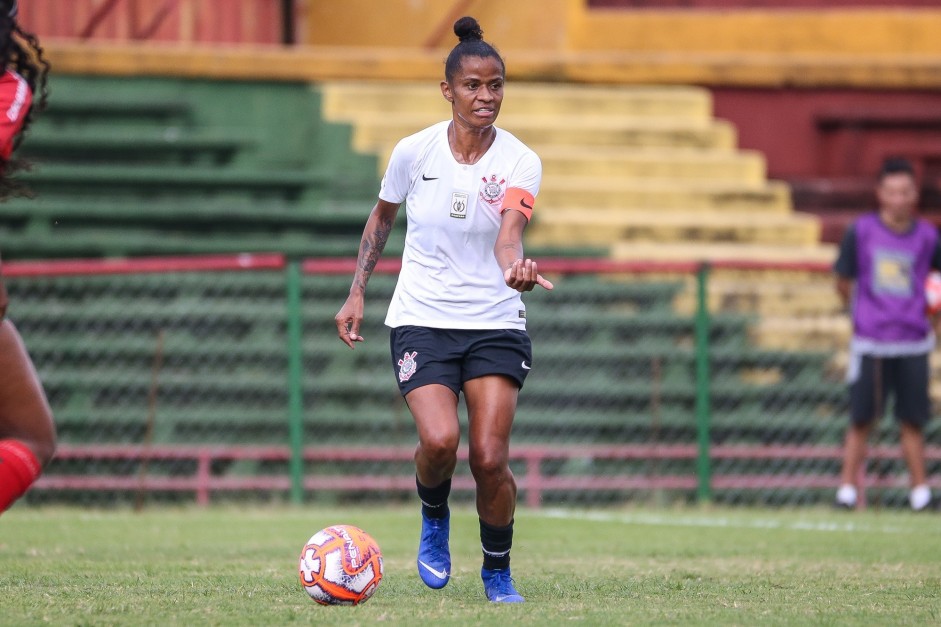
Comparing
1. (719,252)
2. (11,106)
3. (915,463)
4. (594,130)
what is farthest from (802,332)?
(11,106)

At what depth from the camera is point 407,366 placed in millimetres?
6281

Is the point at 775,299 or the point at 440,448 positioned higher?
the point at 440,448

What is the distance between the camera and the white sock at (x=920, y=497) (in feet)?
37.9

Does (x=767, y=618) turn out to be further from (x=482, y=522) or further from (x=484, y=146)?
(x=484, y=146)

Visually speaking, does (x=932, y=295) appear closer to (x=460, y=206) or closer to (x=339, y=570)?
(x=460, y=206)

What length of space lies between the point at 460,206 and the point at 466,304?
40 centimetres

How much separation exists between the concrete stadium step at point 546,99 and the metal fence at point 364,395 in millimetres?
3325

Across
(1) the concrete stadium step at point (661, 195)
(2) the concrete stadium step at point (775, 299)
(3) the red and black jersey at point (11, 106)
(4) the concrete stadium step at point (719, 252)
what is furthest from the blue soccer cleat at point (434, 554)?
(1) the concrete stadium step at point (661, 195)

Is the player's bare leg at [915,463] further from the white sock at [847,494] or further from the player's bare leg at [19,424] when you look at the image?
the player's bare leg at [19,424]

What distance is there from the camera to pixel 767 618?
219 inches

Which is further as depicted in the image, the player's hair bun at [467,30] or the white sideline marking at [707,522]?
the white sideline marking at [707,522]

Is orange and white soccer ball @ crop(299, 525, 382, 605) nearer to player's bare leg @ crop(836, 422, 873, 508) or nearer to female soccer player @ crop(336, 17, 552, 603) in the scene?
female soccer player @ crop(336, 17, 552, 603)

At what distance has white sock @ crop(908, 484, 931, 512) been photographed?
37.9 feet

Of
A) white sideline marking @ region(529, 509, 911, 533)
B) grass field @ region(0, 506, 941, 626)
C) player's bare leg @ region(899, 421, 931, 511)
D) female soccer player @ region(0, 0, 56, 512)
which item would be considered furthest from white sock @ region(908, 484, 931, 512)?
female soccer player @ region(0, 0, 56, 512)
